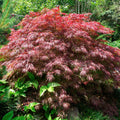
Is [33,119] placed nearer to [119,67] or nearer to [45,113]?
[45,113]

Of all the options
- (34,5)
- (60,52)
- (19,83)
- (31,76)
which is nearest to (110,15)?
(34,5)

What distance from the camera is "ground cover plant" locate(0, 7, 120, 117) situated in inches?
93.7

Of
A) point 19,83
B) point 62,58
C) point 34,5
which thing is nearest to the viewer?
point 62,58

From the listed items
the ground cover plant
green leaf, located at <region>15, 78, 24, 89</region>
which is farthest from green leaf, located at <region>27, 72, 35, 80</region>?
green leaf, located at <region>15, 78, 24, 89</region>

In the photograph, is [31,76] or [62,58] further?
[31,76]

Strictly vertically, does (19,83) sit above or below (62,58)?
below

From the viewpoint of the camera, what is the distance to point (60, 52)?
262cm

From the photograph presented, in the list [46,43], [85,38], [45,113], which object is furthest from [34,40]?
[45,113]

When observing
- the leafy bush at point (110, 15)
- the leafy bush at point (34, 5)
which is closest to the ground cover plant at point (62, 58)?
the leafy bush at point (34, 5)

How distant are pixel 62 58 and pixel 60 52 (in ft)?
0.76

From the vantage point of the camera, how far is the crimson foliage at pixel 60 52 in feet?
7.81

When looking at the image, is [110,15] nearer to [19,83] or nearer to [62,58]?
[62,58]

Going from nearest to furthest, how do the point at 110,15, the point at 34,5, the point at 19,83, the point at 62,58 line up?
1. the point at 62,58
2. the point at 19,83
3. the point at 34,5
4. the point at 110,15

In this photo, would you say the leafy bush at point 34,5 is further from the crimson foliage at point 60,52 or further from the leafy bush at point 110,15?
the crimson foliage at point 60,52
